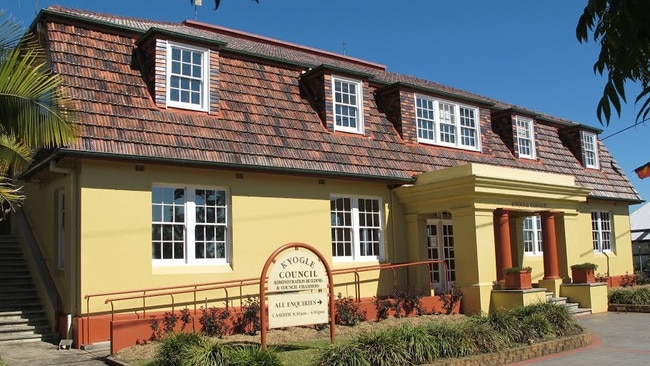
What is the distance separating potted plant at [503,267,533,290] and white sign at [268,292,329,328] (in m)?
7.25

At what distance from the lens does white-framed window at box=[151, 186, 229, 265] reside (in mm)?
13836

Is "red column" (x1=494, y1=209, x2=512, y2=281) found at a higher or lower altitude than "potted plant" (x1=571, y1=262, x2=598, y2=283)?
higher

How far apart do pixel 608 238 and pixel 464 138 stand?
9.00 metres

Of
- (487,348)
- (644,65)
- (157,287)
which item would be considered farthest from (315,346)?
(644,65)

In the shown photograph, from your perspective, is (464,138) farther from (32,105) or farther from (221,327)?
(32,105)

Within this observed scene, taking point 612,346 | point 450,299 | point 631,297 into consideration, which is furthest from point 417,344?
point 631,297

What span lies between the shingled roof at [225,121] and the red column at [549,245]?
2807mm

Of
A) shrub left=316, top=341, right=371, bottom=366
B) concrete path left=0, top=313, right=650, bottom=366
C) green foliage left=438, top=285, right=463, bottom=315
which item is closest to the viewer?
shrub left=316, top=341, right=371, bottom=366

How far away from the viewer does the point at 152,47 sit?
47.8 ft

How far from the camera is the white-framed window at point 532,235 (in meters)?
22.2

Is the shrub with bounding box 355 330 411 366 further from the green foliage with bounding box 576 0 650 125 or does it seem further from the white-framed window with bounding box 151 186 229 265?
the green foliage with bounding box 576 0 650 125

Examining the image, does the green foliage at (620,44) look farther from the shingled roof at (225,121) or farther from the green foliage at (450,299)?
the green foliage at (450,299)

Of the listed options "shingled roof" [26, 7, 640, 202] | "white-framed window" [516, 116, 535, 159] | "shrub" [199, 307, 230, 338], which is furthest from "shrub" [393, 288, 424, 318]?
"white-framed window" [516, 116, 535, 159]

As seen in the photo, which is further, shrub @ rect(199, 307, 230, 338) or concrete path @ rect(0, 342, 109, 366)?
shrub @ rect(199, 307, 230, 338)
